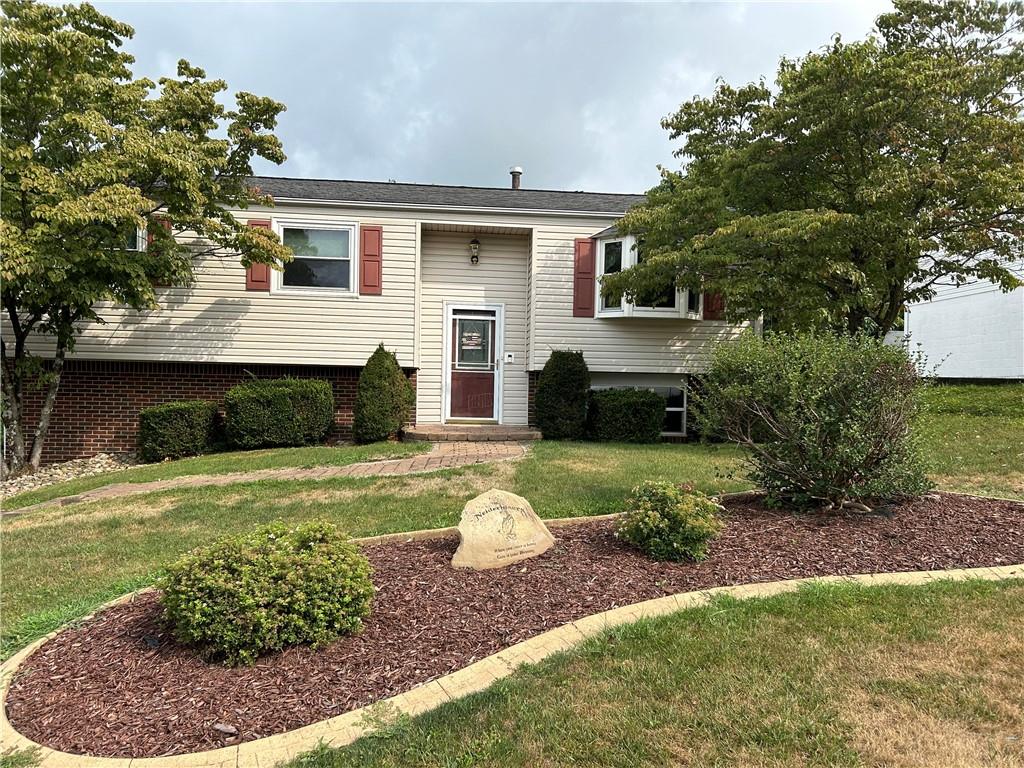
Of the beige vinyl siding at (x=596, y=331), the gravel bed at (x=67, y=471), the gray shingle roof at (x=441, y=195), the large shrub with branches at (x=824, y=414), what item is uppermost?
the gray shingle roof at (x=441, y=195)

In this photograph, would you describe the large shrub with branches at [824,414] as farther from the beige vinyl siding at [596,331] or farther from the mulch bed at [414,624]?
the beige vinyl siding at [596,331]

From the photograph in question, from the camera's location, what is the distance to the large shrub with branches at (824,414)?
420 cm

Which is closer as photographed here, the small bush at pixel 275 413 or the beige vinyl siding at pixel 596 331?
the small bush at pixel 275 413

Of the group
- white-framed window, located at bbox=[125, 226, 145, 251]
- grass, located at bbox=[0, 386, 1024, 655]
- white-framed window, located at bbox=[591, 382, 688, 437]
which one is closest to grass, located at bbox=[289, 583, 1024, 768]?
grass, located at bbox=[0, 386, 1024, 655]

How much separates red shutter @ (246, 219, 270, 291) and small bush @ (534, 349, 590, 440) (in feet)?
17.2

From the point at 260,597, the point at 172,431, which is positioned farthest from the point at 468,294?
the point at 260,597

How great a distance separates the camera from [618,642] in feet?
8.69

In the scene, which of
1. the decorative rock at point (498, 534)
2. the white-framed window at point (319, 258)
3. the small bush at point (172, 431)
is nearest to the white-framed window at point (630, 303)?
the white-framed window at point (319, 258)

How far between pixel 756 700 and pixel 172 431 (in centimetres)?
956

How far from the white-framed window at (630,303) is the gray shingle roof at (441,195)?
0.86 metres

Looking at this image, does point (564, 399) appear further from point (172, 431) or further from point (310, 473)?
point (172, 431)

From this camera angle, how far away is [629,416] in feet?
34.1

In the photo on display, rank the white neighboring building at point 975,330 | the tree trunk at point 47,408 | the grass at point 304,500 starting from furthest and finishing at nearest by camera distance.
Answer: the white neighboring building at point 975,330, the tree trunk at point 47,408, the grass at point 304,500

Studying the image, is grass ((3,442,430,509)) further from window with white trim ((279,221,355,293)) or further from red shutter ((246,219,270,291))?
window with white trim ((279,221,355,293))
